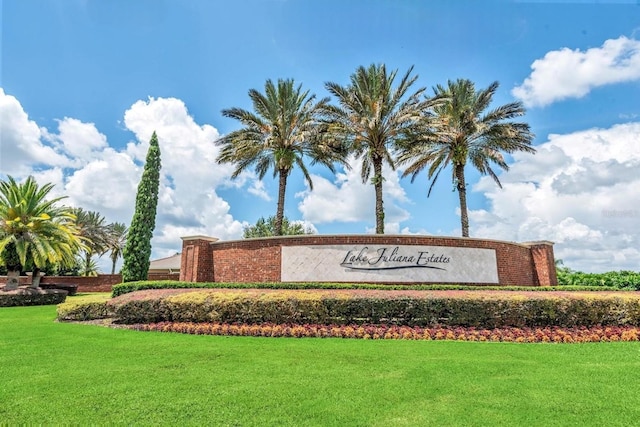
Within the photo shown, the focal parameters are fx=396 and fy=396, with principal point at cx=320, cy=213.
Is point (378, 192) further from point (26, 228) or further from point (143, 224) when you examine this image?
point (26, 228)

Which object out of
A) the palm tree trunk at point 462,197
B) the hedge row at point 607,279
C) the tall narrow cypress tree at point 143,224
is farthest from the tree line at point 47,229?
the hedge row at point 607,279

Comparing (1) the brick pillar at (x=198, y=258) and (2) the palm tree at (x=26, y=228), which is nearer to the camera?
(1) the brick pillar at (x=198, y=258)

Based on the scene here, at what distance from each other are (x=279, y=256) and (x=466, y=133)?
13063 mm

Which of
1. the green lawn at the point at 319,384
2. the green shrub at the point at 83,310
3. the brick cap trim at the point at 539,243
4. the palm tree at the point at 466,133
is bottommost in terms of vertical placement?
the green lawn at the point at 319,384

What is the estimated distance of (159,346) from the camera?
779 centimetres

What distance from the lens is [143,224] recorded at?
19109mm

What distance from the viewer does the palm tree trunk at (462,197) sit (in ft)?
71.7

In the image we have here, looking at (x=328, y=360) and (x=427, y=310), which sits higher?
(x=427, y=310)

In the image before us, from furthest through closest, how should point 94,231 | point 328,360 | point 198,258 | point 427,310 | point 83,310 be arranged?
point 94,231 → point 198,258 → point 83,310 → point 427,310 → point 328,360

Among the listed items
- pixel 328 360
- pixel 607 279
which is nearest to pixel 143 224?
pixel 328 360

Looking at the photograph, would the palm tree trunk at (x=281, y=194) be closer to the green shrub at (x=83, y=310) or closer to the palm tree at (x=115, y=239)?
the green shrub at (x=83, y=310)

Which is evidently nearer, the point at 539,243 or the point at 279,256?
the point at 279,256

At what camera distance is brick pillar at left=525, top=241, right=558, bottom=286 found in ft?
65.9

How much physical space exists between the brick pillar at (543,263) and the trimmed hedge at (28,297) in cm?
2528
